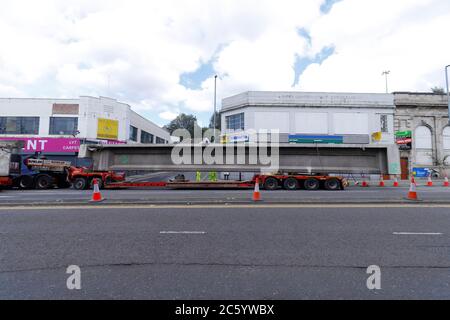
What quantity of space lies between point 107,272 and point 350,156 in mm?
14452

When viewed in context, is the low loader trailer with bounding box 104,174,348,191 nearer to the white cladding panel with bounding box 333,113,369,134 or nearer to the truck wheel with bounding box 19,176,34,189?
the truck wheel with bounding box 19,176,34,189

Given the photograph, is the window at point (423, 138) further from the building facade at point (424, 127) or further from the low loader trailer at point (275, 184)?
the low loader trailer at point (275, 184)

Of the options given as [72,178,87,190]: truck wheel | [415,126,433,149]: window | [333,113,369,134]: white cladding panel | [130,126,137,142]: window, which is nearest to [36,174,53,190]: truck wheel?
[72,178,87,190]: truck wheel

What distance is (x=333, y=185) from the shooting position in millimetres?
13461

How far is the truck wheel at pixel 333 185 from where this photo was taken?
44.1 feet

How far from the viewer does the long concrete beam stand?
534 inches

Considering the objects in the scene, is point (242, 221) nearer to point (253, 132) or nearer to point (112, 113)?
point (253, 132)

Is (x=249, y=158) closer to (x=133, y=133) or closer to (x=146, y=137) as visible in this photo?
(x=133, y=133)

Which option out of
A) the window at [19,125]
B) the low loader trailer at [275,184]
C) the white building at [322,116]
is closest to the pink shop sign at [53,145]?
the window at [19,125]

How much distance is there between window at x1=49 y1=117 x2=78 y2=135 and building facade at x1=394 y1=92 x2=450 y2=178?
37.9 meters

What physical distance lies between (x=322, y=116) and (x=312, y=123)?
4.77 ft

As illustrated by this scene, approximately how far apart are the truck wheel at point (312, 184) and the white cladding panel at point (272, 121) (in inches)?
515

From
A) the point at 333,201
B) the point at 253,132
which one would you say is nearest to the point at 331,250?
the point at 333,201

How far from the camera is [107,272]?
119 inches
